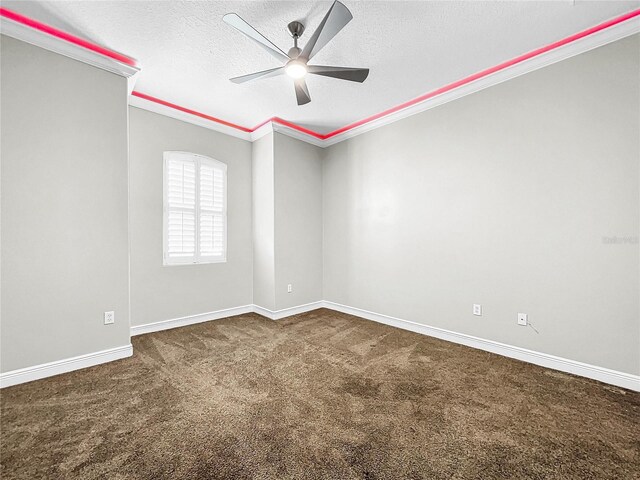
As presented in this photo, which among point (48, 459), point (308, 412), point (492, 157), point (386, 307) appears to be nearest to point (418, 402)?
point (308, 412)

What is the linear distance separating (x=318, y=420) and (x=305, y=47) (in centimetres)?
266

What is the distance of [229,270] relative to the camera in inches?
171

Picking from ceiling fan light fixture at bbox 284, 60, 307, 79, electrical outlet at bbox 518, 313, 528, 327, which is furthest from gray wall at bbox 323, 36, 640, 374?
ceiling fan light fixture at bbox 284, 60, 307, 79

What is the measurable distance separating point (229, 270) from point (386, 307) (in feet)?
7.87

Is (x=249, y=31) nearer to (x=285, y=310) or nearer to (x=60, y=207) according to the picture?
(x=60, y=207)

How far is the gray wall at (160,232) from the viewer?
3.50 meters

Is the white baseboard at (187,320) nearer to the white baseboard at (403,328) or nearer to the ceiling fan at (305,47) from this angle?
the white baseboard at (403,328)

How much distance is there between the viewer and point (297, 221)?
14.8 ft

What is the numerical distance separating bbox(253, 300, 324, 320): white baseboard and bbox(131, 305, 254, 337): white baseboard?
0.26 metres

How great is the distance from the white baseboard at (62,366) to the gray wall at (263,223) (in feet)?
6.13

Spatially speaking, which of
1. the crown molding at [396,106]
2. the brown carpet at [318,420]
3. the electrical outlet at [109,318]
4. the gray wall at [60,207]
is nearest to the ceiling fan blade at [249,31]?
the crown molding at [396,106]

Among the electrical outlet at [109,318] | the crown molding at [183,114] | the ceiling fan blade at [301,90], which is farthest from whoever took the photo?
the crown molding at [183,114]

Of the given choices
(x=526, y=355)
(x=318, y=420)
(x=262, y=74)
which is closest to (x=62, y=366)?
(x=318, y=420)

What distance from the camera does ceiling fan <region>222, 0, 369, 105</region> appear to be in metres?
1.86
